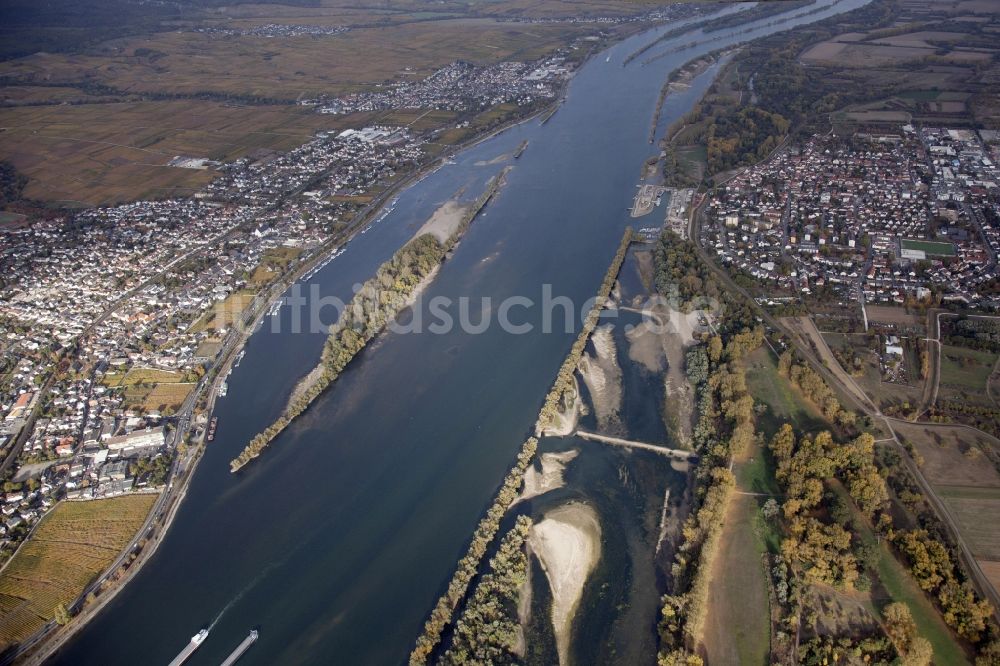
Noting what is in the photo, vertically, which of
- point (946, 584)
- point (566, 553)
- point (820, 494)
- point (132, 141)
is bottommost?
point (566, 553)

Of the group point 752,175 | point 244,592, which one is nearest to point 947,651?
point 244,592

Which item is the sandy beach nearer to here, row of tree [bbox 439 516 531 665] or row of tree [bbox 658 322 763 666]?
row of tree [bbox 658 322 763 666]

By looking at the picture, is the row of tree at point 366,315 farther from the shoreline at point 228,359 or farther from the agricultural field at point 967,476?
the agricultural field at point 967,476

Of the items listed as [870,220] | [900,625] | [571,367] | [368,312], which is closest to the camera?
[900,625]

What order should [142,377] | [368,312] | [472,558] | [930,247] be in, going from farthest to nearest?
[930,247]
[368,312]
[142,377]
[472,558]

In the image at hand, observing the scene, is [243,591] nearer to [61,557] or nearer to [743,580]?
[61,557]

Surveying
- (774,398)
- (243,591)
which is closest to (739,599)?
(774,398)
